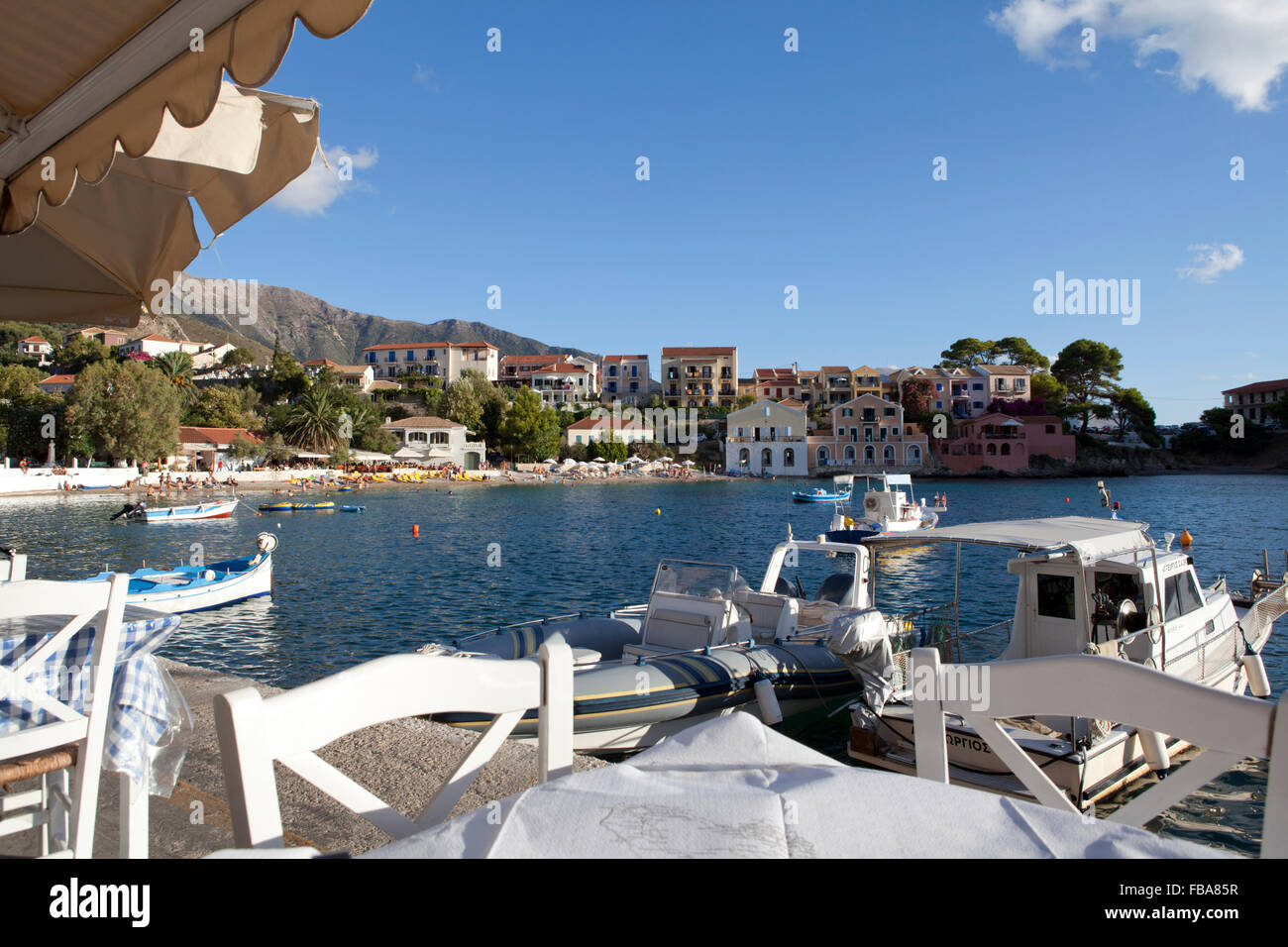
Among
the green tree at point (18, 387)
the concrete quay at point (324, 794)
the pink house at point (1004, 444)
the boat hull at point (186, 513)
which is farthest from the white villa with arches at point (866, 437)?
the concrete quay at point (324, 794)

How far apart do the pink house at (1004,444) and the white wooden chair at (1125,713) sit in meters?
91.9

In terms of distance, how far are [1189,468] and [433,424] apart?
295ft

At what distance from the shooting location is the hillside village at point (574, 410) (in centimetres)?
6266

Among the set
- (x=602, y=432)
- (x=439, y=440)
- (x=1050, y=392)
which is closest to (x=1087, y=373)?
(x=1050, y=392)

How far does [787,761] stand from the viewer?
5.69ft

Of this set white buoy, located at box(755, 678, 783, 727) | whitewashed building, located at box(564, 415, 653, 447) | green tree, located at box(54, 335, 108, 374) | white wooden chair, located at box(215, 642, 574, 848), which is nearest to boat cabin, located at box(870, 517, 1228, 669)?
white buoy, located at box(755, 678, 783, 727)

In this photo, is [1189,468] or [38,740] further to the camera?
[1189,468]

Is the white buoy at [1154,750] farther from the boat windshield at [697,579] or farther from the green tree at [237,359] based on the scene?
the green tree at [237,359]

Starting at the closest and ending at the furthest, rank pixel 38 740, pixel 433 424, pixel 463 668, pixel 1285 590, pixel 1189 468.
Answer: pixel 463 668 → pixel 38 740 → pixel 1285 590 → pixel 433 424 → pixel 1189 468

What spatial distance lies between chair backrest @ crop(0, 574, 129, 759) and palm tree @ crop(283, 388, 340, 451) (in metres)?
75.0

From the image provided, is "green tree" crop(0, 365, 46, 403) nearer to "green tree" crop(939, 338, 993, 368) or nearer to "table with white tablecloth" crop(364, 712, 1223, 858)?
"table with white tablecloth" crop(364, 712, 1223, 858)
